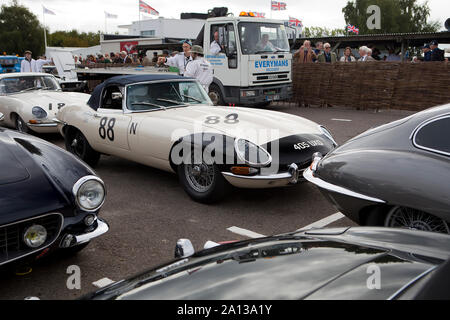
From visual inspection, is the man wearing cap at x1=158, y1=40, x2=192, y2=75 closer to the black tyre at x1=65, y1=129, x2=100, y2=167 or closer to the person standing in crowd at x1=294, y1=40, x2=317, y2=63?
the black tyre at x1=65, y1=129, x2=100, y2=167

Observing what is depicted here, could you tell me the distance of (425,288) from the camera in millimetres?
1325

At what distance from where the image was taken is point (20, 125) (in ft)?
30.3

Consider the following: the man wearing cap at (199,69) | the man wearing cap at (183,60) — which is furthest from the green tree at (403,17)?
the man wearing cap at (199,69)

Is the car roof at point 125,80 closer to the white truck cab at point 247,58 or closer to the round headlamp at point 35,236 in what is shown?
the round headlamp at point 35,236

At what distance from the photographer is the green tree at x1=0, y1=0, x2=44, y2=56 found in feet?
240

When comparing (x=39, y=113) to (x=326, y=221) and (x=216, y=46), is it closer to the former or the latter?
(x=216, y=46)

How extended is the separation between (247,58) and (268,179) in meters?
8.22

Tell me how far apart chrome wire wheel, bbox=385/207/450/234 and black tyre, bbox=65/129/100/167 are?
15.0 ft

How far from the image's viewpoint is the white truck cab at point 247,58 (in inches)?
479

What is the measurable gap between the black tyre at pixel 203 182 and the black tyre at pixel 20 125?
204 inches

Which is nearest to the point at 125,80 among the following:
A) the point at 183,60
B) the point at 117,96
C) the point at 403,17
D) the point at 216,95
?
the point at 117,96

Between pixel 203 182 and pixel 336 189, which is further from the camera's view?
pixel 203 182

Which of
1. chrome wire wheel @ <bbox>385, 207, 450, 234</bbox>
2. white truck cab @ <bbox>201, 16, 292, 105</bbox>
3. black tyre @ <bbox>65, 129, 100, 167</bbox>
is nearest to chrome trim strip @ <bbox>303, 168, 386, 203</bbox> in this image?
chrome wire wheel @ <bbox>385, 207, 450, 234</bbox>
